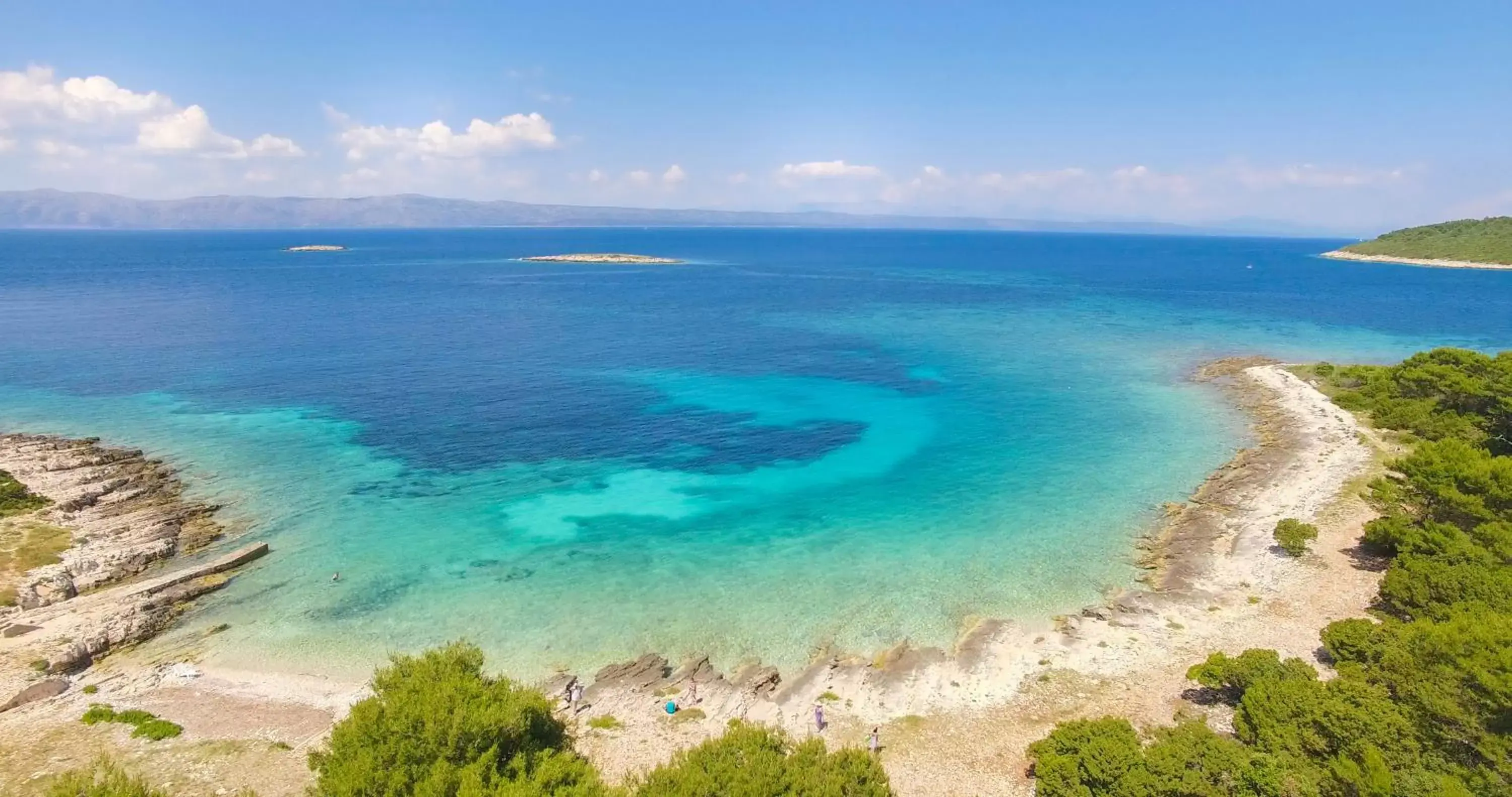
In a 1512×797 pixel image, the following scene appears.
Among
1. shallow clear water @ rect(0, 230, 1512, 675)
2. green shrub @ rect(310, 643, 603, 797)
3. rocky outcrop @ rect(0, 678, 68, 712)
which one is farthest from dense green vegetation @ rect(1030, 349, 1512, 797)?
rocky outcrop @ rect(0, 678, 68, 712)

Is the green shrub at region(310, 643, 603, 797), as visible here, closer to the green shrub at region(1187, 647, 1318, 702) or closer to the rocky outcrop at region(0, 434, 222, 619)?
the green shrub at region(1187, 647, 1318, 702)

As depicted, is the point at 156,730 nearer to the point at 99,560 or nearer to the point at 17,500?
the point at 99,560

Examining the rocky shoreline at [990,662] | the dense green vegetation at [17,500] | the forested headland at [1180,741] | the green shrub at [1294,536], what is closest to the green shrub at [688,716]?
the rocky shoreline at [990,662]

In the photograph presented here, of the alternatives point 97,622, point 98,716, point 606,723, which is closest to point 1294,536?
point 606,723

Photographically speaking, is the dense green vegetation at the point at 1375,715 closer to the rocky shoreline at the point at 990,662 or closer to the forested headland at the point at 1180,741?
the forested headland at the point at 1180,741

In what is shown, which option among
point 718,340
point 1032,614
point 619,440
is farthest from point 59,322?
point 1032,614
